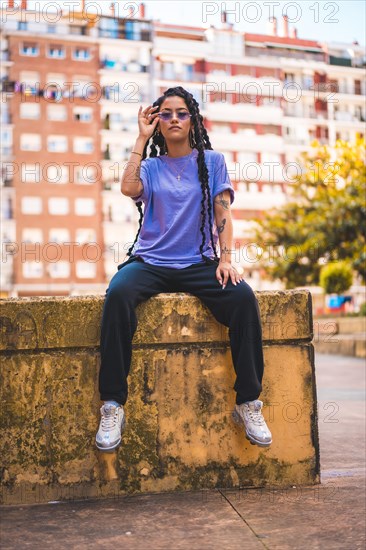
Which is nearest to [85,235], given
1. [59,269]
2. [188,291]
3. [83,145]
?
[59,269]

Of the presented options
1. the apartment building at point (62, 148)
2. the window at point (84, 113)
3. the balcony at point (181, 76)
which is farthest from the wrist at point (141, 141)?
the balcony at point (181, 76)

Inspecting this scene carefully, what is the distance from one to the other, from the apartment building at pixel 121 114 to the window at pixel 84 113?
7 centimetres

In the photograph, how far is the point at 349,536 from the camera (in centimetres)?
277

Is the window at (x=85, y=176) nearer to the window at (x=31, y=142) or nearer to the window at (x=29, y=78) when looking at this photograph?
the window at (x=31, y=142)

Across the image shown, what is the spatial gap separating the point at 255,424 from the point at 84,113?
168ft

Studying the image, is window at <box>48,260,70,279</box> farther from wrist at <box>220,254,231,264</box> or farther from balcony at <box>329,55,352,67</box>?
wrist at <box>220,254,231,264</box>

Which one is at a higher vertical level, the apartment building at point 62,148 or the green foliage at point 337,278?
the apartment building at point 62,148

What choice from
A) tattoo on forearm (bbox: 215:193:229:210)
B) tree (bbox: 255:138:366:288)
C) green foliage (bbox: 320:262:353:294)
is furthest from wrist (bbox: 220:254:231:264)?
green foliage (bbox: 320:262:353:294)

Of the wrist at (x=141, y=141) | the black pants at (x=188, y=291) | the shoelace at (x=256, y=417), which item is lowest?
the shoelace at (x=256, y=417)

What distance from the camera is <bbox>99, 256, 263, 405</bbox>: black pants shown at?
11.0ft

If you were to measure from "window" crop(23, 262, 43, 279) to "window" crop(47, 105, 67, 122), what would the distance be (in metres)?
9.82

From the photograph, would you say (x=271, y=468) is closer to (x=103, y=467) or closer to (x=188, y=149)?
(x=103, y=467)

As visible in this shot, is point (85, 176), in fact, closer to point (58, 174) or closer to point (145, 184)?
point (58, 174)

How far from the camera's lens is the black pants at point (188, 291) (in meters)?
3.35
